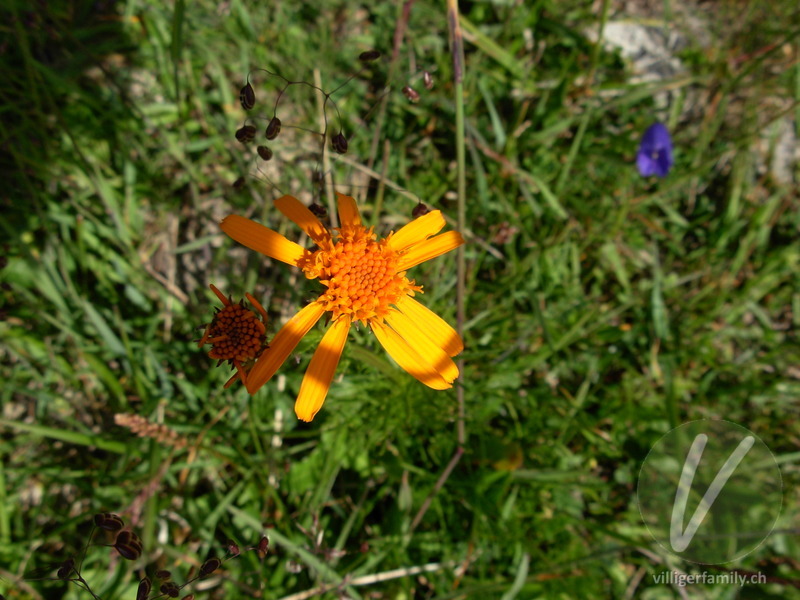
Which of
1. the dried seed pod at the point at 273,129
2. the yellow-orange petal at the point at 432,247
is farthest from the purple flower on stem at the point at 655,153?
the dried seed pod at the point at 273,129

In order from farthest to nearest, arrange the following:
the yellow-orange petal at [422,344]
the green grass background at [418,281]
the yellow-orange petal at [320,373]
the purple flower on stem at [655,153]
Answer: the purple flower on stem at [655,153] → the green grass background at [418,281] → the yellow-orange petal at [422,344] → the yellow-orange petal at [320,373]

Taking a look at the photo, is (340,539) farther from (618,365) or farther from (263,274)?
(618,365)

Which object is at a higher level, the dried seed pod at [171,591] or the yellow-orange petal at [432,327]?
the yellow-orange petal at [432,327]

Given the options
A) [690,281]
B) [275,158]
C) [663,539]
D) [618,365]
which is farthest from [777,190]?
[275,158]

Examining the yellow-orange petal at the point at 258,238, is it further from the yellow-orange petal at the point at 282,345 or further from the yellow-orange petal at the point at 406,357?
the yellow-orange petal at the point at 406,357

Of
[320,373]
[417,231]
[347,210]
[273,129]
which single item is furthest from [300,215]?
[320,373]
